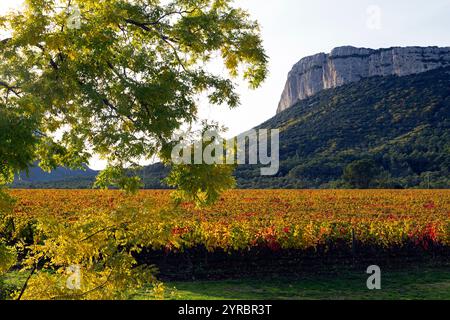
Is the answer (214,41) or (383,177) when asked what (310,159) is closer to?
(383,177)

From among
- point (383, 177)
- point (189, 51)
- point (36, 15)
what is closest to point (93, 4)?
point (36, 15)

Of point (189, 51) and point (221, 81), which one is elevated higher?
point (189, 51)

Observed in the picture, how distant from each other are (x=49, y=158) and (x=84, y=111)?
2.54 meters

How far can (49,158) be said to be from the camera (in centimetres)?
1045

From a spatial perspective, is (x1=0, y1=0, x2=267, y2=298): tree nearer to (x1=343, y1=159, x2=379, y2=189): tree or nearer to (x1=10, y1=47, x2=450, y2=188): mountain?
(x1=10, y1=47, x2=450, y2=188): mountain

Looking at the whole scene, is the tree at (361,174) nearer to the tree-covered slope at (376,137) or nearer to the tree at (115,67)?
the tree-covered slope at (376,137)

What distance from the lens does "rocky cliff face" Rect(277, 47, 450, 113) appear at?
134625 mm

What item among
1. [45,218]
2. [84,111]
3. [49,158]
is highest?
[84,111]

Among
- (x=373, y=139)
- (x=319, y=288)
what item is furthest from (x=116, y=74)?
(x=373, y=139)

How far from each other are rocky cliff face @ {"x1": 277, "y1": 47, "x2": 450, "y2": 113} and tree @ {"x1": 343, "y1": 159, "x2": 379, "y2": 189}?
61.7m

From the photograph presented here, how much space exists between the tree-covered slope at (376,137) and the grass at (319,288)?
61.1 m

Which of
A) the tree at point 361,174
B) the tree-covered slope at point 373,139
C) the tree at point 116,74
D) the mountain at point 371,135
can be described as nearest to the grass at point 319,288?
the tree at point 116,74
